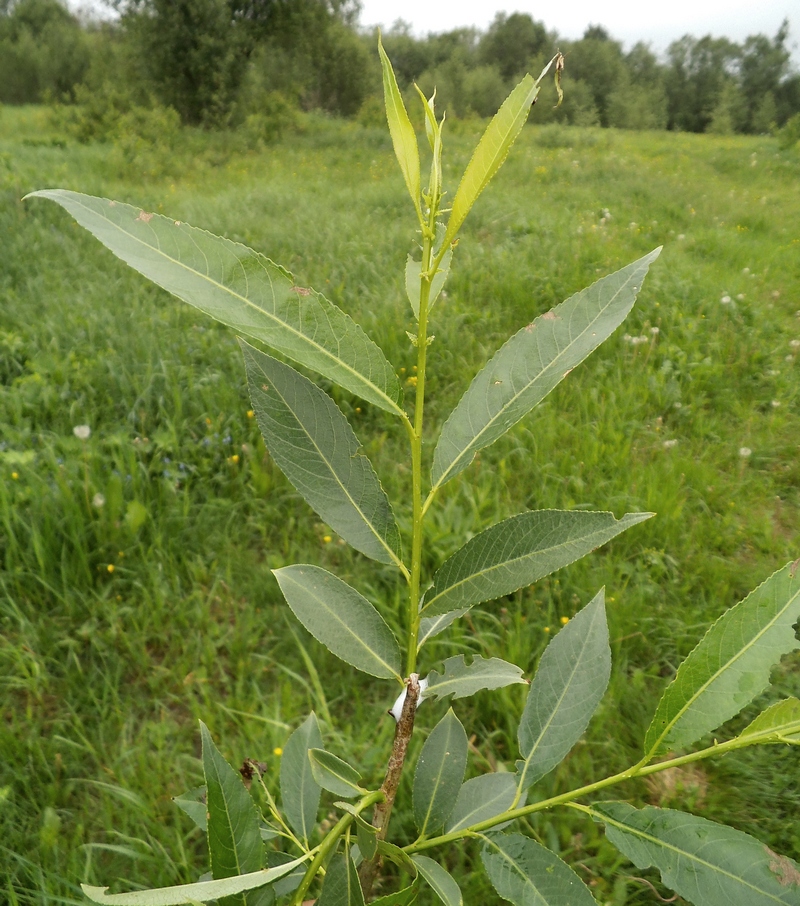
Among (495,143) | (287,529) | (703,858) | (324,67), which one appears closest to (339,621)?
(703,858)

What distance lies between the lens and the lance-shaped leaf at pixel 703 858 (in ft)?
1.93

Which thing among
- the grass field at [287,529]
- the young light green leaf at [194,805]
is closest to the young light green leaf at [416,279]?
the young light green leaf at [194,805]

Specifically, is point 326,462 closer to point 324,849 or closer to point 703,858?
point 324,849

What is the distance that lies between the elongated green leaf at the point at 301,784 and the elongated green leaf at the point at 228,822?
1.29ft

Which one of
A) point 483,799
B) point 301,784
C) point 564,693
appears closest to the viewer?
point 564,693

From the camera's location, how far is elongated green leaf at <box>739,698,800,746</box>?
0.60 metres

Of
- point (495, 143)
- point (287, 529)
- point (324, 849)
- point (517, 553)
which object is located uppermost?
point (495, 143)

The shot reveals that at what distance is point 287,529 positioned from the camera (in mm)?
2381

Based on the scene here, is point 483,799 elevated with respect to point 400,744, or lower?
lower

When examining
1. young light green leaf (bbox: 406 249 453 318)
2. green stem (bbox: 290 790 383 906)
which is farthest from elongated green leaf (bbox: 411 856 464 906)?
young light green leaf (bbox: 406 249 453 318)

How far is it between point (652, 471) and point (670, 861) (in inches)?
83.1

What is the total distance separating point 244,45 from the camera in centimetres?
1586

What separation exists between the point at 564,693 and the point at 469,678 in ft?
0.48

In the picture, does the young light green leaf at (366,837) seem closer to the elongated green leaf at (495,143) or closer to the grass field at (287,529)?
A: the elongated green leaf at (495,143)
